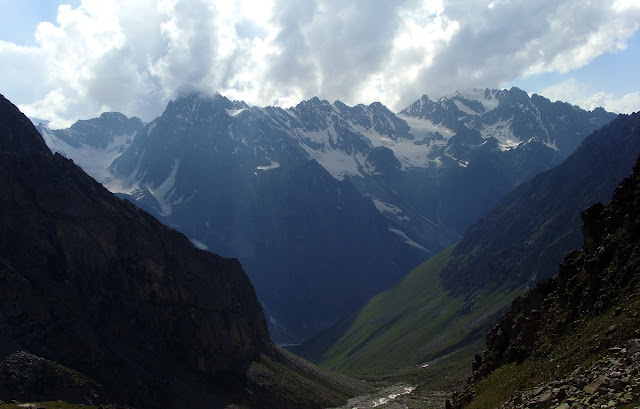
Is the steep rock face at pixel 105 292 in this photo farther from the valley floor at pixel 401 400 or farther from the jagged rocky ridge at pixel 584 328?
the jagged rocky ridge at pixel 584 328

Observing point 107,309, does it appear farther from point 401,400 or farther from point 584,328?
point 584,328

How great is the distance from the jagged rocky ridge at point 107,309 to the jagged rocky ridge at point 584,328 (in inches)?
3365

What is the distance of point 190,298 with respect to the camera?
173 m

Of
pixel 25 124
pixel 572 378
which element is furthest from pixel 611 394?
pixel 25 124

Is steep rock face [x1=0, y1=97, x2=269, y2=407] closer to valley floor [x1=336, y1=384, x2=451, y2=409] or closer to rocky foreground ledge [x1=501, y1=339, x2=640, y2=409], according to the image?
valley floor [x1=336, y1=384, x2=451, y2=409]

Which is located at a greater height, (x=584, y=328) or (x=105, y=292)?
(x=105, y=292)

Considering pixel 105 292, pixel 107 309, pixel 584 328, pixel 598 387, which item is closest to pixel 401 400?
pixel 107 309

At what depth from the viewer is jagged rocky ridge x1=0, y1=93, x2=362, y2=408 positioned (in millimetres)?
123000

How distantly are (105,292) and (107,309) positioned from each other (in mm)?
5464

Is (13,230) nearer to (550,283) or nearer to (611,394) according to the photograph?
(550,283)

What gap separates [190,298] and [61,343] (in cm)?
4954

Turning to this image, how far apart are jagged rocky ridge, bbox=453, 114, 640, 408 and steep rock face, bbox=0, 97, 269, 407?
292 ft

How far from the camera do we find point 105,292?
15300cm

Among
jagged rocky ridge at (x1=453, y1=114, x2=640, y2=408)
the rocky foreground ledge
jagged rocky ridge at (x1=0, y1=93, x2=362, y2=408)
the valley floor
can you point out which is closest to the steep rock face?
jagged rocky ridge at (x1=0, y1=93, x2=362, y2=408)
